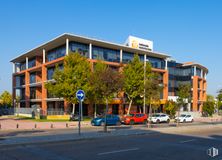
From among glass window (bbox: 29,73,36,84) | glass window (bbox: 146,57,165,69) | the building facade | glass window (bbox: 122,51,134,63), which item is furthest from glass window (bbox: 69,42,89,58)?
glass window (bbox: 146,57,165,69)

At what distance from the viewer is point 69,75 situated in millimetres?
44688

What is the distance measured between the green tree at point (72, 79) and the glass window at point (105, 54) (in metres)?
10.6

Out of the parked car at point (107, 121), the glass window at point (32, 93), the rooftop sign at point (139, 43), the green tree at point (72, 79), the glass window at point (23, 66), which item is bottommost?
the parked car at point (107, 121)

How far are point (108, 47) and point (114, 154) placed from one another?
47.3 meters

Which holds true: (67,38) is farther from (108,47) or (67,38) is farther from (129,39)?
(129,39)

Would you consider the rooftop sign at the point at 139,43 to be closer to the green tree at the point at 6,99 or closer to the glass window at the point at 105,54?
the glass window at the point at 105,54

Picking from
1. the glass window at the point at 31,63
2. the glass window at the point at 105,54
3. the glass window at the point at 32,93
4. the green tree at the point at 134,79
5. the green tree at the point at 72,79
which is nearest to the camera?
the green tree at the point at 72,79

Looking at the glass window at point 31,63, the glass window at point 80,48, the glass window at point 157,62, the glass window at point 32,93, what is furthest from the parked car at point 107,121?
the glass window at point 31,63

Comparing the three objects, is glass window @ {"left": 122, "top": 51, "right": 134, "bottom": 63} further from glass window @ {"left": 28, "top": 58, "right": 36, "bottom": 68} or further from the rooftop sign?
glass window @ {"left": 28, "top": 58, "right": 36, "bottom": 68}

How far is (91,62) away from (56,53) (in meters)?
9.45

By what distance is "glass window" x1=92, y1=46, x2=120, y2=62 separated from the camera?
5684 cm

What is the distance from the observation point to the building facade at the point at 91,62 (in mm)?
55216

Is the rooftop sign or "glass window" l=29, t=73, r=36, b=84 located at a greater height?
the rooftop sign

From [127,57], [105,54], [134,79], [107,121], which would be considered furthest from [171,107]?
[107,121]
